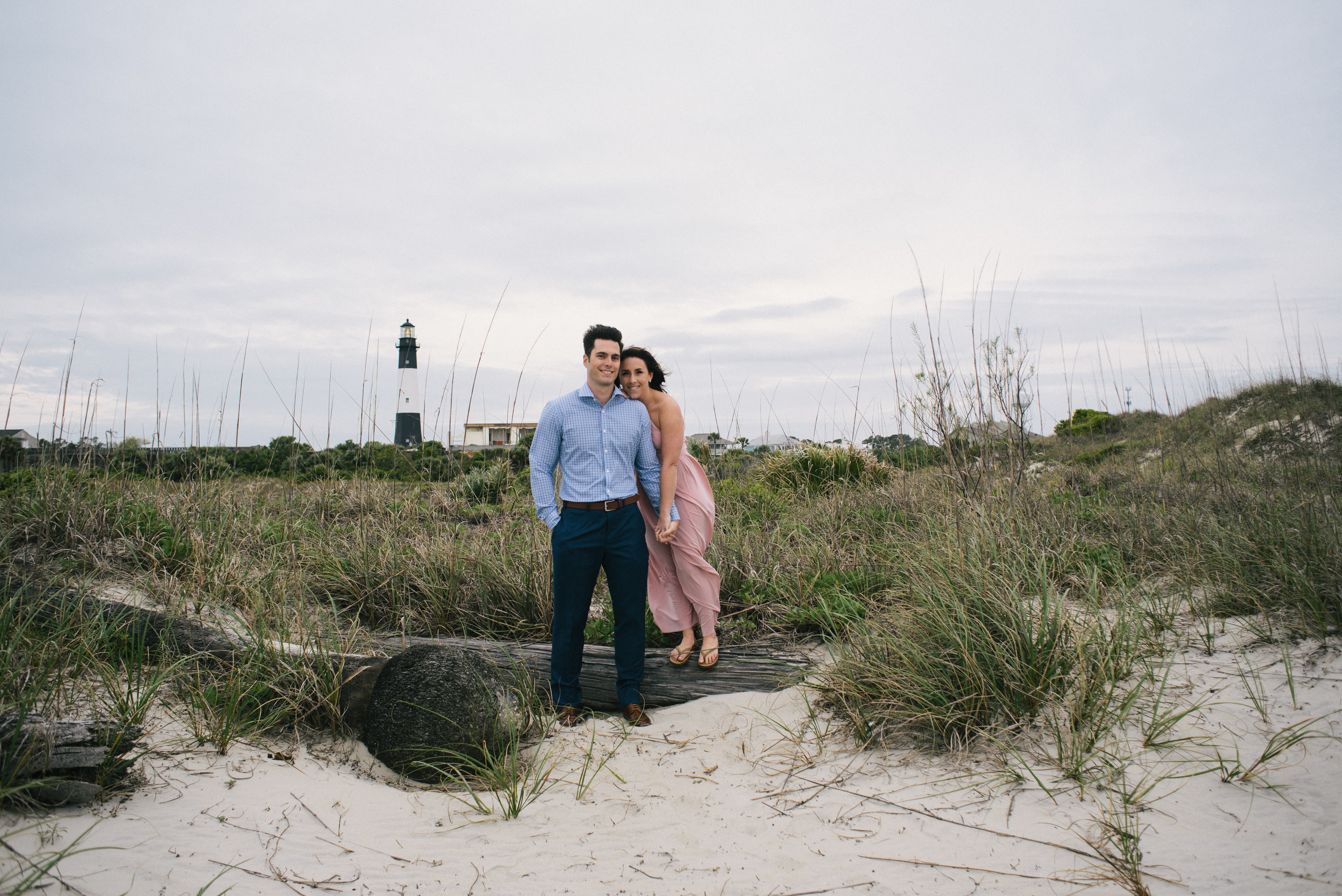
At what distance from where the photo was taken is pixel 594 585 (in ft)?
12.2

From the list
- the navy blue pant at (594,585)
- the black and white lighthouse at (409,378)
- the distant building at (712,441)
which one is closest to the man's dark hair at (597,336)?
the navy blue pant at (594,585)

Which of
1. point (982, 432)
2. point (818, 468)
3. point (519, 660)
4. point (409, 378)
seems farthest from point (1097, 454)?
point (409, 378)

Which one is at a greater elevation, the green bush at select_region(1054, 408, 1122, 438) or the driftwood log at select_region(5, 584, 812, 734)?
the green bush at select_region(1054, 408, 1122, 438)

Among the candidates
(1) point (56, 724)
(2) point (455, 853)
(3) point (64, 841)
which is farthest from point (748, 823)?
(1) point (56, 724)

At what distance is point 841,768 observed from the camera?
322 centimetres

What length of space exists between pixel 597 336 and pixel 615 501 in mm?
912

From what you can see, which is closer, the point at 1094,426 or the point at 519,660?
the point at 519,660

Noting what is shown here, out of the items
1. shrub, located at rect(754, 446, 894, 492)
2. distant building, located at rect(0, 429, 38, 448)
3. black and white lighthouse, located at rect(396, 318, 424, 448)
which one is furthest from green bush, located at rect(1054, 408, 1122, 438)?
black and white lighthouse, located at rect(396, 318, 424, 448)

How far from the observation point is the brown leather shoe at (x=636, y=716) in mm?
3830

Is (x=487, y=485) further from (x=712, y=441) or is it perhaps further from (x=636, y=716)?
(x=636, y=716)

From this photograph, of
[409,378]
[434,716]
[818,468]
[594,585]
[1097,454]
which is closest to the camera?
[434,716]

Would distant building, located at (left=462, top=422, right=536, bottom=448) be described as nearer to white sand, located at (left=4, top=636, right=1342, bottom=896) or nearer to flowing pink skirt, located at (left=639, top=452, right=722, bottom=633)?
flowing pink skirt, located at (left=639, top=452, right=722, bottom=633)

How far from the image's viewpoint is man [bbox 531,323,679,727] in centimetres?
361

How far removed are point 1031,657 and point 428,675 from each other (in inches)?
118
